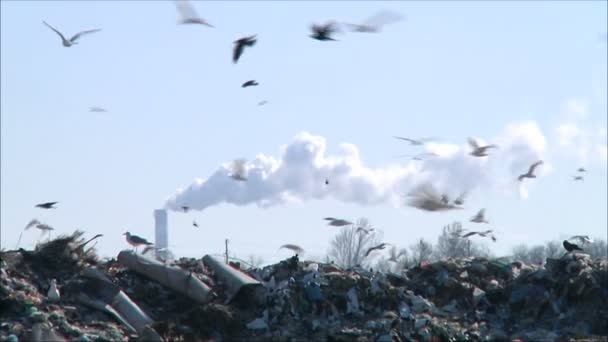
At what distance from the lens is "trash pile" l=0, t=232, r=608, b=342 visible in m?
14.1

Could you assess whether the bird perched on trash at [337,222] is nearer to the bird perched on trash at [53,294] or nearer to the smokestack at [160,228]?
the bird perched on trash at [53,294]

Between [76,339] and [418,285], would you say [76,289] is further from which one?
[418,285]

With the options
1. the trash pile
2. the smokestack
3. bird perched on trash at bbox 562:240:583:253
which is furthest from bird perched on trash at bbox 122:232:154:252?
the smokestack

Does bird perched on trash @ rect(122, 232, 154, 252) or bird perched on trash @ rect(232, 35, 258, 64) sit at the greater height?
bird perched on trash @ rect(232, 35, 258, 64)

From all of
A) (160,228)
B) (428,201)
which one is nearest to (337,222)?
(428,201)

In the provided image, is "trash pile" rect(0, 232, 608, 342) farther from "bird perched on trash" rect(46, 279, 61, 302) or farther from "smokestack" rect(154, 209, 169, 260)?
"smokestack" rect(154, 209, 169, 260)

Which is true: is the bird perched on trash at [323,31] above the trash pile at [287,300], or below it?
above

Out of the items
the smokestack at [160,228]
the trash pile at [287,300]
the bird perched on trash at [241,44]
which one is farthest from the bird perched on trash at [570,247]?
the smokestack at [160,228]

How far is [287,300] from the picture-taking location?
14.9 m

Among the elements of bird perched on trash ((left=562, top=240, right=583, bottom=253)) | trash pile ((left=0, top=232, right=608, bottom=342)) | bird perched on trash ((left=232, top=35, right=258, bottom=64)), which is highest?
bird perched on trash ((left=232, top=35, right=258, bottom=64))

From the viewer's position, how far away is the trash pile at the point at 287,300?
14.1 metres

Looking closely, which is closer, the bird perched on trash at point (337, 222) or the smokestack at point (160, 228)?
the bird perched on trash at point (337, 222)

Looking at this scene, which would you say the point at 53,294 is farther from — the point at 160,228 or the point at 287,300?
the point at 160,228

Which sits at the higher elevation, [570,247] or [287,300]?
[570,247]
